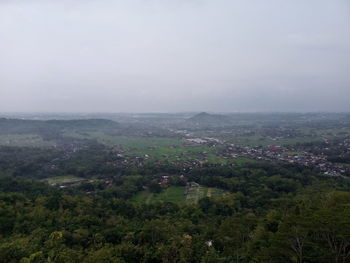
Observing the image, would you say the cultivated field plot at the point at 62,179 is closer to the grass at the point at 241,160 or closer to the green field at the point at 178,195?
the green field at the point at 178,195

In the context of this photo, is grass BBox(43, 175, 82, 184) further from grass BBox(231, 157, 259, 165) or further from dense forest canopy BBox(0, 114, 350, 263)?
grass BBox(231, 157, 259, 165)

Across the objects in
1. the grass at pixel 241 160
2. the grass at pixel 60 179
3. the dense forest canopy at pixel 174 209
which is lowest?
the grass at pixel 60 179

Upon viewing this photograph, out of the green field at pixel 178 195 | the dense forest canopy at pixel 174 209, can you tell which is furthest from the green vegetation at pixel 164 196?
the dense forest canopy at pixel 174 209

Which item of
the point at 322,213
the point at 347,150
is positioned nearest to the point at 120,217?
the point at 322,213

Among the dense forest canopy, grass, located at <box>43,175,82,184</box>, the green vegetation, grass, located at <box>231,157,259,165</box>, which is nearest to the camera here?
the dense forest canopy

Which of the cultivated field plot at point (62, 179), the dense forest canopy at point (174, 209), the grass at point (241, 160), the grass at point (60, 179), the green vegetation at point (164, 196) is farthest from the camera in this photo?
the grass at point (241, 160)

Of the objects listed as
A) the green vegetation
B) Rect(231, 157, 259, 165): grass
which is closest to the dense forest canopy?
the green vegetation

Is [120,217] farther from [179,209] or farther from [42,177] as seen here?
[42,177]

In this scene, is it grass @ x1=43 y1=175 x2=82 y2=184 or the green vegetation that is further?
grass @ x1=43 y1=175 x2=82 y2=184
